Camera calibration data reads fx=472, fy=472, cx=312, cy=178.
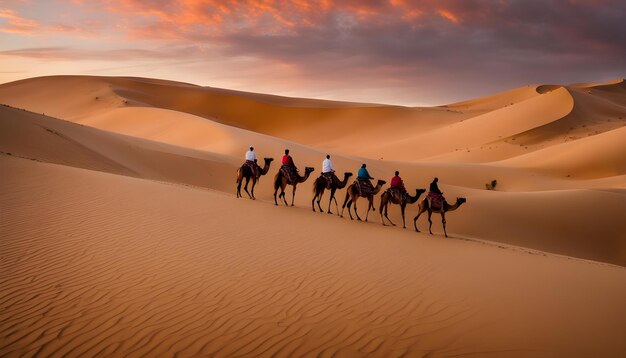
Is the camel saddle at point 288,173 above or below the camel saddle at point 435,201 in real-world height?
above

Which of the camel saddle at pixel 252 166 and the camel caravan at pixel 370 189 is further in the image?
the camel saddle at pixel 252 166

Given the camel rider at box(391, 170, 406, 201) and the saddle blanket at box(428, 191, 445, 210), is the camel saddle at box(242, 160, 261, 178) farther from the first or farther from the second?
the saddle blanket at box(428, 191, 445, 210)

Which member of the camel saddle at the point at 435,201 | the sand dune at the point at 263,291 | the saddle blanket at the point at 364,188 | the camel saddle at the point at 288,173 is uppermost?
the camel saddle at the point at 288,173

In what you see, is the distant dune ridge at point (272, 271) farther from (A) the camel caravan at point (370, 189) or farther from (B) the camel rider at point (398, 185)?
(B) the camel rider at point (398, 185)

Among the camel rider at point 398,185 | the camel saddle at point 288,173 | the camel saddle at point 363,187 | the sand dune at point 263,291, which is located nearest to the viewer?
the sand dune at point 263,291

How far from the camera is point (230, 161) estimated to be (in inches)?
1097

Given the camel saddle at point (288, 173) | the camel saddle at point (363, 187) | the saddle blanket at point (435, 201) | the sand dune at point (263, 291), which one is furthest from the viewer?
the camel saddle at point (288, 173)

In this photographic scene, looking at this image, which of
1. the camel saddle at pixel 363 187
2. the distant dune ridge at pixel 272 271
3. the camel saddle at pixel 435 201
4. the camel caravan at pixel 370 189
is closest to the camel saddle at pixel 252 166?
the camel caravan at pixel 370 189

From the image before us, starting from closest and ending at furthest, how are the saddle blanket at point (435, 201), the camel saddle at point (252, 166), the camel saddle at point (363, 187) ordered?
the saddle blanket at point (435, 201)
the camel saddle at point (363, 187)
the camel saddle at point (252, 166)

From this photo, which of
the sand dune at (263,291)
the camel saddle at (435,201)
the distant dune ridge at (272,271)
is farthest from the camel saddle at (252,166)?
the camel saddle at (435,201)

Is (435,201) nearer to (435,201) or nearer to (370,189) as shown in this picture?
(435,201)

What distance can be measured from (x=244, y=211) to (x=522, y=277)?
8.01 meters

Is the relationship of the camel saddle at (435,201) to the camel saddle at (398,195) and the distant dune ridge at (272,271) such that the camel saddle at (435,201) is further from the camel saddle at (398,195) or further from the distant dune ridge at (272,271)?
the distant dune ridge at (272,271)

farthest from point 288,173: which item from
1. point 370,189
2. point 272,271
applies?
point 272,271
